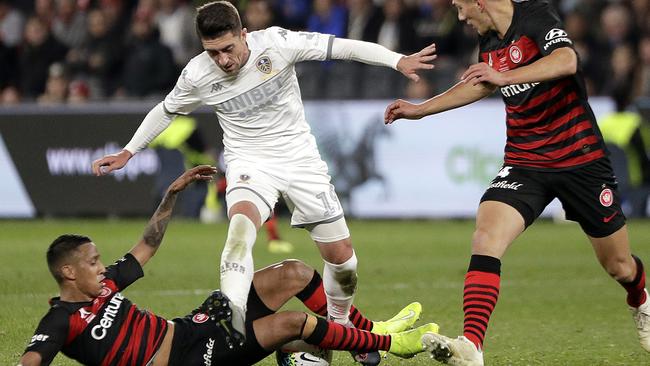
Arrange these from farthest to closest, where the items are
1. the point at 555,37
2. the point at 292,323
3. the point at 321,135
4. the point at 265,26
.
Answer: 1. the point at 265,26
2. the point at 321,135
3. the point at 555,37
4. the point at 292,323

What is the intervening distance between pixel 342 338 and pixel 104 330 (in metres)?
1.24

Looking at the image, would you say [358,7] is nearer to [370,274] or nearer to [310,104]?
[310,104]

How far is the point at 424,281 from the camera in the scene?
11.8 m

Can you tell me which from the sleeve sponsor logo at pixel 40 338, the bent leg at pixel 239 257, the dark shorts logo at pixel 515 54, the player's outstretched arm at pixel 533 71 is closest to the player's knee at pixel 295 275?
the bent leg at pixel 239 257

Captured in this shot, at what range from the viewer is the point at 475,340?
261 inches

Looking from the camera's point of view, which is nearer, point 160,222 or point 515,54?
point 160,222

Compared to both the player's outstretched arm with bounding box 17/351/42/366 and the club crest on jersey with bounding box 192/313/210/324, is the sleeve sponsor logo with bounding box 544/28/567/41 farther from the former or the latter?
the player's outstretched arm with bounding box 17/351/42/366

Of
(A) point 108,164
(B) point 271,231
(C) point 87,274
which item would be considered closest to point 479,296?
(C) point 87,274

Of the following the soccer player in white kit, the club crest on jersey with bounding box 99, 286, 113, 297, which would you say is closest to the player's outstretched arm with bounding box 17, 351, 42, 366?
the club crest on jersey with bounding box 99, 286, 113, 297

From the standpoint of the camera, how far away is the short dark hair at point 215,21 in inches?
295

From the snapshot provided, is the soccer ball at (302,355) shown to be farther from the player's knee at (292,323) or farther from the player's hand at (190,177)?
the player's hand at (190,177)

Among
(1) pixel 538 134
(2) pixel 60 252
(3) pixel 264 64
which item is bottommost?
(2) pixel 60 252

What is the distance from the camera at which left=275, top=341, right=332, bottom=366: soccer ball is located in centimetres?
699

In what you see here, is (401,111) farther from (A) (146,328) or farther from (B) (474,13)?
(A) (146,328)
